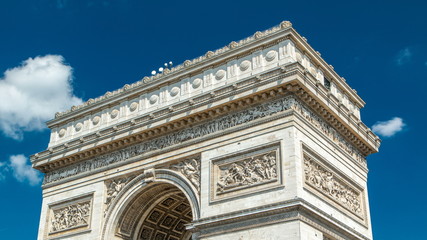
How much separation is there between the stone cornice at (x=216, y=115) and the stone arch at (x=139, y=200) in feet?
6.08

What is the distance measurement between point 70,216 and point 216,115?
8.39 metres

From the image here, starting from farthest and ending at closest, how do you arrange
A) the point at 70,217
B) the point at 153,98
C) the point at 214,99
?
the point at 70,217, the point at 153,98, the point at 214,99

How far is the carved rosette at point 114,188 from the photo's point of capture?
78.1 ft

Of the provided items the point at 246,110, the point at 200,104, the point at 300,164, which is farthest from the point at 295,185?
the point at 200,104

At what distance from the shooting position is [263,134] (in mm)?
20359

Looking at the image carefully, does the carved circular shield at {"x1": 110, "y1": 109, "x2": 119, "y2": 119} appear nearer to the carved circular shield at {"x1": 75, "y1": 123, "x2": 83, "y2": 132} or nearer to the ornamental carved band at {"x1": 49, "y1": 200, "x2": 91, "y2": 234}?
the carved circular shield at {"x1": 75, "y1": 123, "x2": 83, "y2": 132}

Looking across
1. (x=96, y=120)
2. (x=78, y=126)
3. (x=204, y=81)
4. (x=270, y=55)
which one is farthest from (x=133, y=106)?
(x=270, y=55)

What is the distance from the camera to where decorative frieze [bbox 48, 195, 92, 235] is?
24.4 meters

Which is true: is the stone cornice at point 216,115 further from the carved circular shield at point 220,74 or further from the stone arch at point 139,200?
the stone arch at point 139,200

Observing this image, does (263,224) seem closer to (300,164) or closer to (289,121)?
(300,164)

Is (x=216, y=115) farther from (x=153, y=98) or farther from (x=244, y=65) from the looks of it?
(x=153, y=98)

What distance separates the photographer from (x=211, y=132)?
21844mm

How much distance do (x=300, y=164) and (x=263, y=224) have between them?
7.88 ft

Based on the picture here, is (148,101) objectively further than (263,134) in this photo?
Yes
